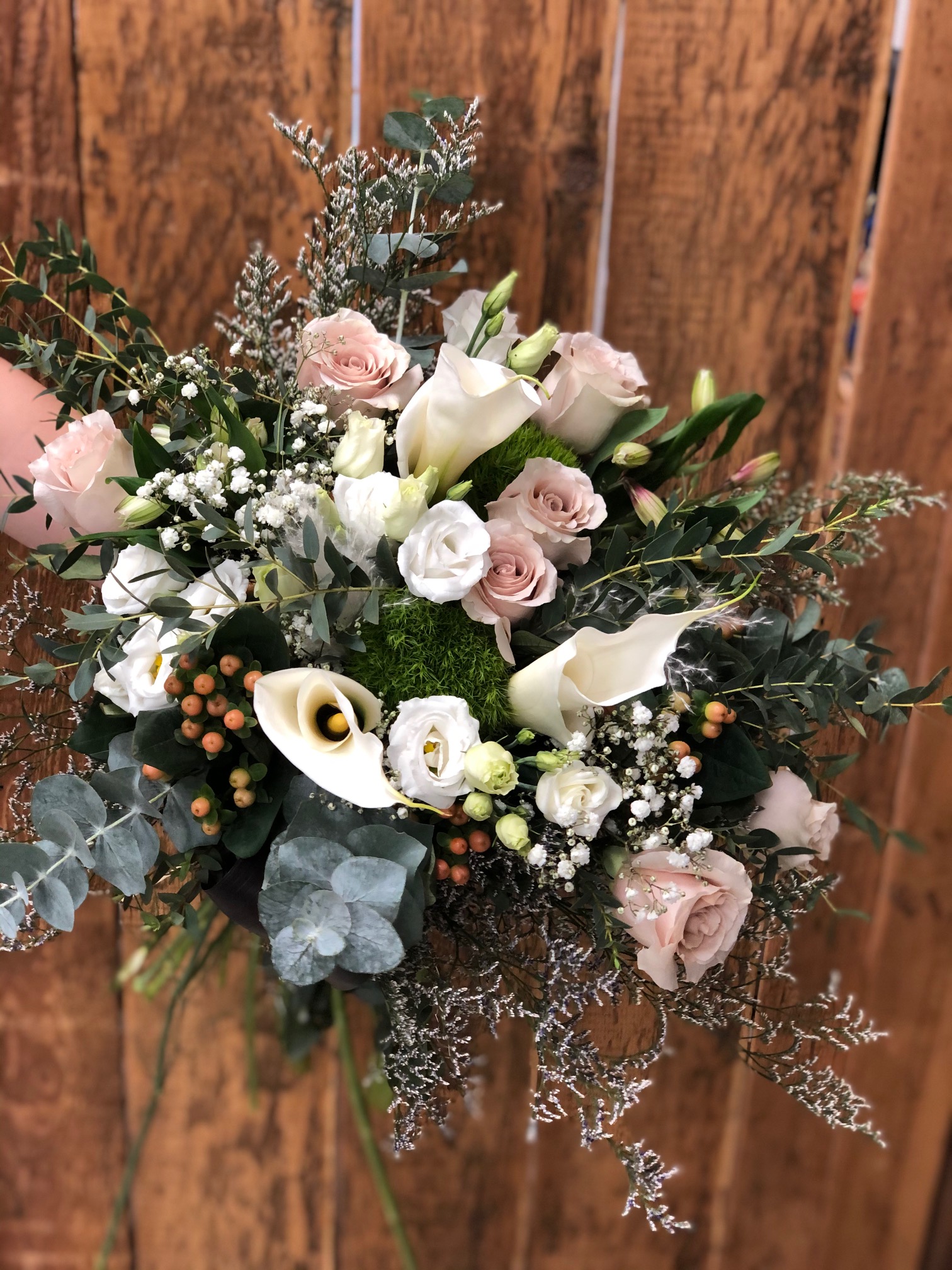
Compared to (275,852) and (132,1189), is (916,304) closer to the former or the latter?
(275,852)

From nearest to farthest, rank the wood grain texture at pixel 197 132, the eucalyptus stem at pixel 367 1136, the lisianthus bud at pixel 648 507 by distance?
the lisianthus bud at pixel 648 507 < the wood grain texture at pixel 197 132 < the eucalyptus stem at pixel 367 1136

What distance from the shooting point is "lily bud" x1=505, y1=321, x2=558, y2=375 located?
528 mm

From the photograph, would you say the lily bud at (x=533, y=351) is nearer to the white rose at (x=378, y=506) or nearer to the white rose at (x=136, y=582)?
the white rose at (x=378, y=506)

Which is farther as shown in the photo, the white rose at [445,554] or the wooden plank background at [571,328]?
the wooden plank background at [571,328]

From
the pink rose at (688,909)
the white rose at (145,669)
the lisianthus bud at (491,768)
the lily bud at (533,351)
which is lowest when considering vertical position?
the pink rose at (688,909)

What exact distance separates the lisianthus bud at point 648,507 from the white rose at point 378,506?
0.15 meters

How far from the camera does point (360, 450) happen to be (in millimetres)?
497

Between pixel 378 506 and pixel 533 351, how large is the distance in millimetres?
147

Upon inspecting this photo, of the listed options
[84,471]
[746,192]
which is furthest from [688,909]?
[746,192]

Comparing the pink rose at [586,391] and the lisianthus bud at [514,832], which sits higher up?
the pink rose at [586,391]

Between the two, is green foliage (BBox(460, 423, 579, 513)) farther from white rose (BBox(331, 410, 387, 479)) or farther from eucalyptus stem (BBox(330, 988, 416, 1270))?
eucalyptus stem (BBox(330, 988, 416, 1270))

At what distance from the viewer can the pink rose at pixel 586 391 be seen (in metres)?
0.56

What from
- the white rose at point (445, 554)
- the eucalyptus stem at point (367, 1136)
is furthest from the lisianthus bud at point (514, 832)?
the eucalyptus stem at point (367, 1136)

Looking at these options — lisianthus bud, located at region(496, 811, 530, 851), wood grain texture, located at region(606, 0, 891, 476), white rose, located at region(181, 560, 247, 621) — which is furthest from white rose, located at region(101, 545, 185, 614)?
wood grain texture, located at region(606, 0, 891, 476)
